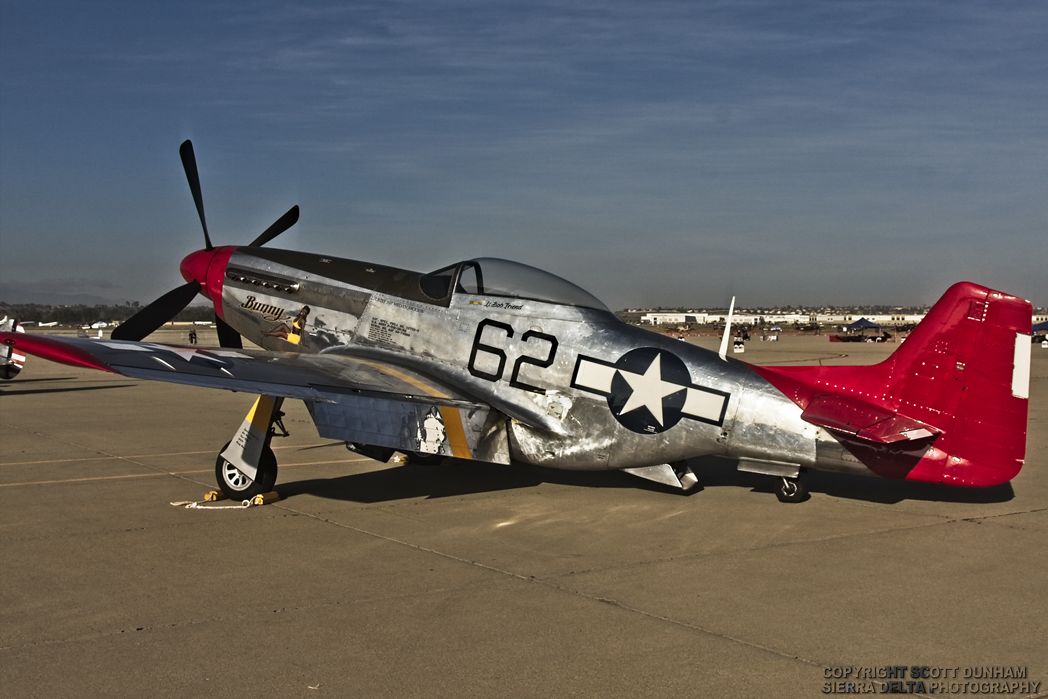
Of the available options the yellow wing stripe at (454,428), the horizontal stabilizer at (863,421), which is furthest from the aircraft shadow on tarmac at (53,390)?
the horizontal stabilizer at (863,421)

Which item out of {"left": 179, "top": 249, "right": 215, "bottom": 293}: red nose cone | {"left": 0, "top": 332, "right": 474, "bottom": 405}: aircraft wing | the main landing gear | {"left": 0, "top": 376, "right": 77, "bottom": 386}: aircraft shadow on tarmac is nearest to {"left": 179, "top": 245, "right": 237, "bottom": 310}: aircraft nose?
{"left": 179, "top": 249, "right": 215, "bottom": 293}: red nose cone

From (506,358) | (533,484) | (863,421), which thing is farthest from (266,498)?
(863,421)

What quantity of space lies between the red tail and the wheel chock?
5.13m

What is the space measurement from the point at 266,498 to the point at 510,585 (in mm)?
3786

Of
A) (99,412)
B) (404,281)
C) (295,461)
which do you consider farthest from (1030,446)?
(99,412)

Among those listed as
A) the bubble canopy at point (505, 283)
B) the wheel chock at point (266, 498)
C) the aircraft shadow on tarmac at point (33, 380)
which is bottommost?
the aircraft shadow on tarmac at point (33, 380)

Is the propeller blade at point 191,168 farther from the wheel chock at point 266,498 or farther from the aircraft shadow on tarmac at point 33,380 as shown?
the aircraft shadow on tarmac at point 33,380

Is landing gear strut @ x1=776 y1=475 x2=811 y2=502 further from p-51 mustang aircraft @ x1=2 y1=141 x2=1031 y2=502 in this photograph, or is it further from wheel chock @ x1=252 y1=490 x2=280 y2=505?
wheel chock @ x1=252 y1=490 x2=280 y2=505

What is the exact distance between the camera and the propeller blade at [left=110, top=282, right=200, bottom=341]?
11.2m

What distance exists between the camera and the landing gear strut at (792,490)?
8.91m

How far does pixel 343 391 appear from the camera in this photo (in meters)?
8.56

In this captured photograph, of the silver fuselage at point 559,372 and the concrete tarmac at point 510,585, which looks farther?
the silver fuselage at point 559,372

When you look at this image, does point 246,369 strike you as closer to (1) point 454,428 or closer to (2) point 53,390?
(1) point 454,428

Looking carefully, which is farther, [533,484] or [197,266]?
[197,266]
